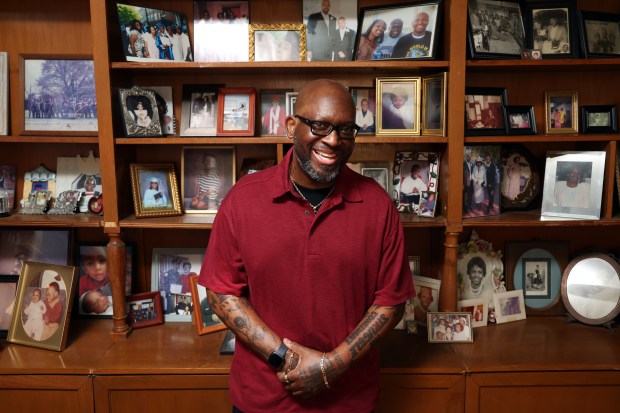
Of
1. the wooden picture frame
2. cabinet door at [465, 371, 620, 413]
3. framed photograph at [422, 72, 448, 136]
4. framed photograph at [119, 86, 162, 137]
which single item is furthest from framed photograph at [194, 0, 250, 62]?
cabinet door at [465, 371, 620, 413]

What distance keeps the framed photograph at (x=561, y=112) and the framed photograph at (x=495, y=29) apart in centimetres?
29

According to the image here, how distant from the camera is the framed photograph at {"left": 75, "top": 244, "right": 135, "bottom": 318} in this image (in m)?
2.30

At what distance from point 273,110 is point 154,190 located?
63cm

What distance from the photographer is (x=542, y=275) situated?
233 centimetres

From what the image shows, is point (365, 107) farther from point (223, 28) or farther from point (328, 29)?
point (223, 28)

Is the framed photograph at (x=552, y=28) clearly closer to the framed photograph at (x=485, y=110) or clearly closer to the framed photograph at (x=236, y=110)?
the framed photograph at (x=485, y=110)

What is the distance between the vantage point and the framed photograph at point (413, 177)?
2.13 metres

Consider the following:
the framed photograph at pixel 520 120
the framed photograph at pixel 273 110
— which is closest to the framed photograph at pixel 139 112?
the framed photograph at pixel 273 110

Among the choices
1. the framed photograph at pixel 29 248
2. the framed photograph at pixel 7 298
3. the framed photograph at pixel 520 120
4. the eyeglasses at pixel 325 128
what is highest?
the framed photograph at pixel 520 120

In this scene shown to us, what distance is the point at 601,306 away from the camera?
2189mm

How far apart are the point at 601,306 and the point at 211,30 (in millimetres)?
2085

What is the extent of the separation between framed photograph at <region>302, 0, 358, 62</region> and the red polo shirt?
81cm

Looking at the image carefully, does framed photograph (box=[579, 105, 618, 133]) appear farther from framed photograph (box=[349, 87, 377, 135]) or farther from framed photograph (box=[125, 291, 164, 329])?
framed photograph (box=[125, 291, 164, 329])

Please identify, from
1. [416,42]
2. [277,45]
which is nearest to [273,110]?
[277,45]
